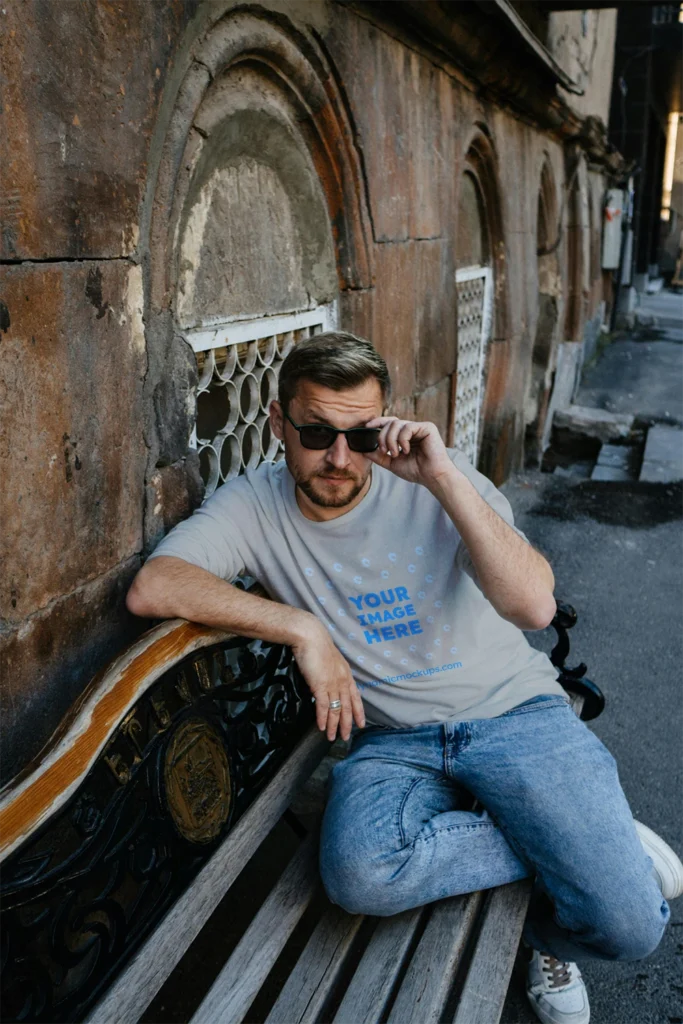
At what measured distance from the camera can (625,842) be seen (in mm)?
2164

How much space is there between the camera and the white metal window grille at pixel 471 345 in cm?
695

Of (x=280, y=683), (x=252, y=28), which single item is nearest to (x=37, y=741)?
(x=280, y=683)

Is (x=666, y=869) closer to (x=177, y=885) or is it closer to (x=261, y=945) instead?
(x=261, y=945)

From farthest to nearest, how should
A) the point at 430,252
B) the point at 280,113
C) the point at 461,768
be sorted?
1. the point at 430,252
2. the point at 280,113
3. the point at 461,768

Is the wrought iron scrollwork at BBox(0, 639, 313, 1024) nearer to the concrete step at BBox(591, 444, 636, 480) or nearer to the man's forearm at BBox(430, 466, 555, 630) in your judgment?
the man's forearm at BBox(430, 466, 555, 630)

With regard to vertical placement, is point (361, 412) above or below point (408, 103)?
below

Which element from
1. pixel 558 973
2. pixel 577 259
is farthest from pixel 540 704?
pixel 577 259

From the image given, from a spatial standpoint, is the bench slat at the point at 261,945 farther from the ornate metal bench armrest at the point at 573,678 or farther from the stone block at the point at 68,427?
the ornate metal bench armrest at the point at 573,678

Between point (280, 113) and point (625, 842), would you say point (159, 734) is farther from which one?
point (280, 113)

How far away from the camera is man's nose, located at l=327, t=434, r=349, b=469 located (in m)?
2.38

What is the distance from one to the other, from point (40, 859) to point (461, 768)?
111 cm

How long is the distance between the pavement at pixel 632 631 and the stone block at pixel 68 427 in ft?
5.70

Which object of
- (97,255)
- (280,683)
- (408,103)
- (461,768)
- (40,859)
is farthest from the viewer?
(408,103)

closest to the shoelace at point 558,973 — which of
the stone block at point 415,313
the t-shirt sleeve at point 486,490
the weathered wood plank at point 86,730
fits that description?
the t-shirt sleeve at point 486,490
